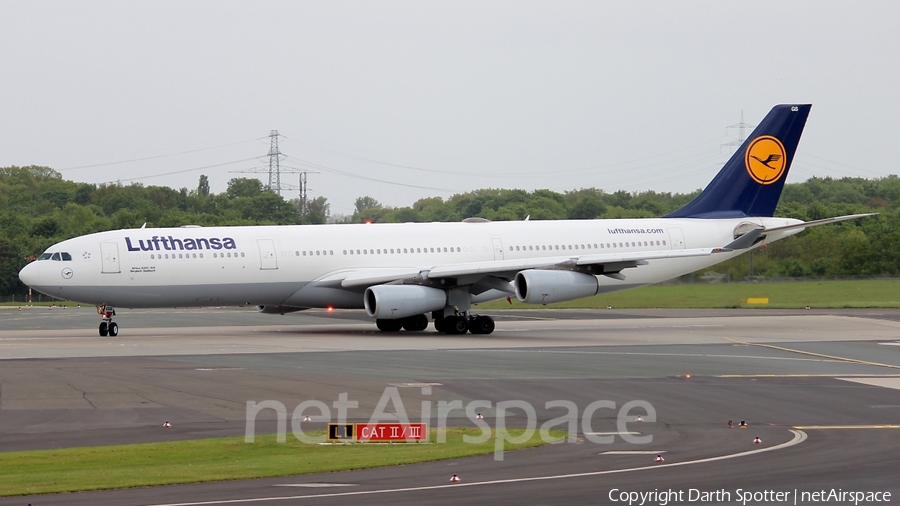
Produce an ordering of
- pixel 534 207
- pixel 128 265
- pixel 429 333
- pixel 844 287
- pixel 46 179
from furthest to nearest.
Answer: pixel 46 179 → pixel 534 207 → pixel 844 287 → pixel 429 333 → pixel 128 265

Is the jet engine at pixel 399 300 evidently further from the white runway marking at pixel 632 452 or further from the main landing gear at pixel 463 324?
the white runway marking at pixel 632 452

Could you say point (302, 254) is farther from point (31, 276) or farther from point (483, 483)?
point (483, 483)

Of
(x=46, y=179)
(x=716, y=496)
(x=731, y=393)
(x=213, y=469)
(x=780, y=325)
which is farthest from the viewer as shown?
(x=46, y=179)

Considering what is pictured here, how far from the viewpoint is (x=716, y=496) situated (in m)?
12.4

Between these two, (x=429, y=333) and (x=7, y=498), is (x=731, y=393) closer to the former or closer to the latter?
(x=7, y=498)

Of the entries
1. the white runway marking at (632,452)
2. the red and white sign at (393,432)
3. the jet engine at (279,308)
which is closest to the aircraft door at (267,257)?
the jet engine at (279,308)

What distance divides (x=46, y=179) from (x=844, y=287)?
388 feet

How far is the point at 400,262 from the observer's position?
41.0m

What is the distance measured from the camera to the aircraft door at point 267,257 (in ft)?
127

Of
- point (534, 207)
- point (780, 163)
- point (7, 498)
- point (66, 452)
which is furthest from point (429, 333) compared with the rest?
point (534, 207)

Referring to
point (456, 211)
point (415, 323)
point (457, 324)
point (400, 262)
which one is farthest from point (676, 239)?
point (456, 211)

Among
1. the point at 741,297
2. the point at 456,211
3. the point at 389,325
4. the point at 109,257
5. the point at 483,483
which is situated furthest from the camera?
the point at 456,211

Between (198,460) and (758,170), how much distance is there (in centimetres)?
3518

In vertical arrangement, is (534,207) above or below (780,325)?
above
